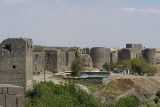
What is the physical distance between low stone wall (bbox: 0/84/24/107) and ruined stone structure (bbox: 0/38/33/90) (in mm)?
8834

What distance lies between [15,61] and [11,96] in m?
9.18

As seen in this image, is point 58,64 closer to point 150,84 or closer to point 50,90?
point 150,84

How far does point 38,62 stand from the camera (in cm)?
3500

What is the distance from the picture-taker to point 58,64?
3756cm

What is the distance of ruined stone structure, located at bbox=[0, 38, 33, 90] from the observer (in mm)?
18875

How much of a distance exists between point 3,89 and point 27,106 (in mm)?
5724

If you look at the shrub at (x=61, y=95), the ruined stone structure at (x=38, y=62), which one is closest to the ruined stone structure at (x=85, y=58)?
the ruined stone structure at (x=38, y=62)

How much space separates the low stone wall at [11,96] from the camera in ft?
32.6

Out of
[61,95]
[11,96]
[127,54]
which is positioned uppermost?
[127,54]

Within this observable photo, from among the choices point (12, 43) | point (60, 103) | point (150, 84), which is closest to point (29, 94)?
point (12, 43)

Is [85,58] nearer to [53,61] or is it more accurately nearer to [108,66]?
[108,66]

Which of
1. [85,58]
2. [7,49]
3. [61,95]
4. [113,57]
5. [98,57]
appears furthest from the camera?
[113,57]

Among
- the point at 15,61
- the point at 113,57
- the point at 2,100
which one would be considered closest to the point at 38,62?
the point at 15,61

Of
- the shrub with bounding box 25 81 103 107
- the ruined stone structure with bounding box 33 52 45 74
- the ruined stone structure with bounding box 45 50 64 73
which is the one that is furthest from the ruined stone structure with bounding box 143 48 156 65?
the shrub with bounding box 25 81 103 107
